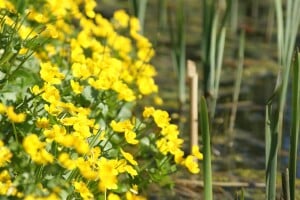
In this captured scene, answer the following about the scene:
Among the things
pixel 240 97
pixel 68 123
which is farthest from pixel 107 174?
pixel 240 97

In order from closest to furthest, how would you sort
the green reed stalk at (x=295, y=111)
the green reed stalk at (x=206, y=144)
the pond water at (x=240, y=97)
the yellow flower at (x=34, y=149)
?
the yellow flower at (x=34, y=149), the green reed stalk at (x=206, y=144), the green reed stalk at (x=295, y=111), the pond water at (x=240, y=97)

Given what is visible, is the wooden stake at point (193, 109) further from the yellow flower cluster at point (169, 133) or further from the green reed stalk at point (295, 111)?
the green reed stalk at point (295, 111)

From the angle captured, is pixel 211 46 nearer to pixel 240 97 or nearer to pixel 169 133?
pixel 169 133

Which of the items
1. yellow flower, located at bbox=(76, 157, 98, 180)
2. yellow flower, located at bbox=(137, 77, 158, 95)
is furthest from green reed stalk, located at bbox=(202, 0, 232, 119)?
yellow flower, located at bbox=(76, 157, 98, 180)

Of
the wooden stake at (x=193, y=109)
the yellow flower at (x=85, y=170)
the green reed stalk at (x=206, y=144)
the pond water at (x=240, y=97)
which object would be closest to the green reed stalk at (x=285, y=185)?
the green reed stalk at (x=206, y=144)

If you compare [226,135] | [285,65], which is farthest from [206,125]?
[226,135]

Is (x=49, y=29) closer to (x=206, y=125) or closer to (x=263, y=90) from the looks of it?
(x=206, y=125)

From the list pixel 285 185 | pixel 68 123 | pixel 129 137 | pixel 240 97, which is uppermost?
pixel 68 123

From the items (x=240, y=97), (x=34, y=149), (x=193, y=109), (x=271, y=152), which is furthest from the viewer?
(x=240, y=97)
